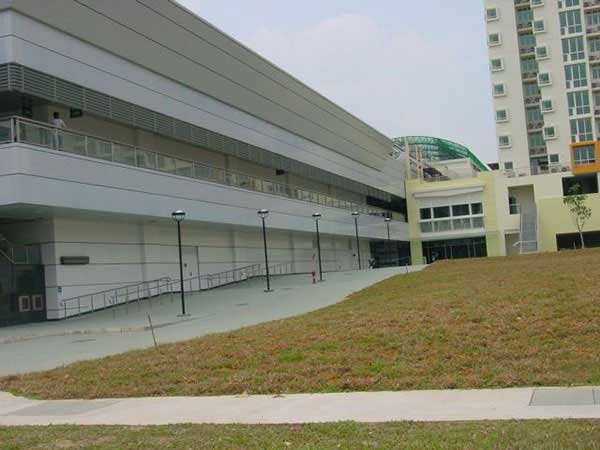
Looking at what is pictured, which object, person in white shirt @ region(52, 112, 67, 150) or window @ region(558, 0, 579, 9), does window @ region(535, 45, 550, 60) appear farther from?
person in white shirt @ region(52, 112, 67, 150)

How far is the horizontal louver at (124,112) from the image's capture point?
81.3 ft

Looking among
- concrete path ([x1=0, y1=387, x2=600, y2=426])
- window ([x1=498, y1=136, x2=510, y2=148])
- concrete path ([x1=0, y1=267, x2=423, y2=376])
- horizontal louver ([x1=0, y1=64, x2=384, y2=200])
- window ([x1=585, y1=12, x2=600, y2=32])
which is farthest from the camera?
window ([x1=498, y1=136, x2=510, y2=148])

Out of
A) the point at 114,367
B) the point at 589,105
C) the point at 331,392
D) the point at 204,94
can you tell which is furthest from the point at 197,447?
the point at 589,105

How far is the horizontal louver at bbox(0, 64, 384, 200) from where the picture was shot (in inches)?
976

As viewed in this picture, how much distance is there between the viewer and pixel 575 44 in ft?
254

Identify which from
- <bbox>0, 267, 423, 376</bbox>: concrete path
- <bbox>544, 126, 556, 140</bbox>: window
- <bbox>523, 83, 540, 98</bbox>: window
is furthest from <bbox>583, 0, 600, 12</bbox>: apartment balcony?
<bbox>0, 267, 423, 376</bbox>: concrete path

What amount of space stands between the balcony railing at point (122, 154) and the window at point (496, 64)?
145 ft

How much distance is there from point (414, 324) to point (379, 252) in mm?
57539

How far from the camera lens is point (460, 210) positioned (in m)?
71.1

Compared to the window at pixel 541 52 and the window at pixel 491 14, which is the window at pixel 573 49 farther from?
the window at pixel 491 14

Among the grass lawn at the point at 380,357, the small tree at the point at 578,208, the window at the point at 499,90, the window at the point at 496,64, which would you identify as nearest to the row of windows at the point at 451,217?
the small tree at the point at 578,208

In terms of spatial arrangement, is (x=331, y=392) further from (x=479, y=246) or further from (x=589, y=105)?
(x=589, y=105)

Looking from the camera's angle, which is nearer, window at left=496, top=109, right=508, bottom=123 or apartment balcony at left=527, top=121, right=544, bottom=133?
window at left=496, top=109, right=508, bottom=123

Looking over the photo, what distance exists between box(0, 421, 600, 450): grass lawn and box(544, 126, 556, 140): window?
249 ft
